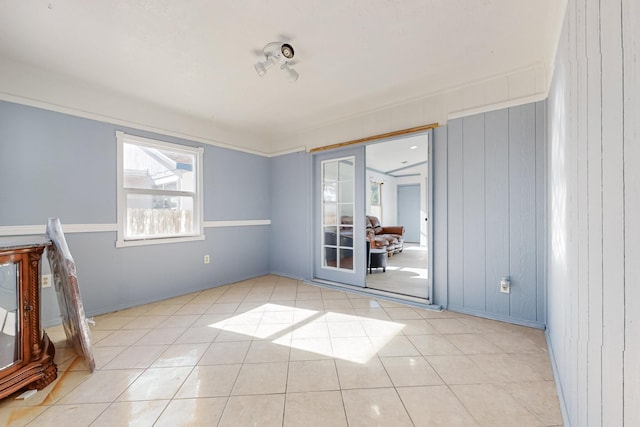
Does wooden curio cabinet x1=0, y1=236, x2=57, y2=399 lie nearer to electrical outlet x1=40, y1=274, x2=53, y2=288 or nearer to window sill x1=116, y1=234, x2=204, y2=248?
electrical outlet x1=40, y1=274, x2=53, y2=288

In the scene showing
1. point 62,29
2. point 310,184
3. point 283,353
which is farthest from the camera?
point 310,184

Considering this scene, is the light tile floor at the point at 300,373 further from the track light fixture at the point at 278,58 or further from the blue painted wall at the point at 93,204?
the track light fixture at the point at 278,58

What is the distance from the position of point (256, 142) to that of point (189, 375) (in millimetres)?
3387

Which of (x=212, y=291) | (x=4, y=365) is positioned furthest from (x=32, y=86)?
(x=212, y=291)

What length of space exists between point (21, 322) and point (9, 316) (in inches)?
2.8

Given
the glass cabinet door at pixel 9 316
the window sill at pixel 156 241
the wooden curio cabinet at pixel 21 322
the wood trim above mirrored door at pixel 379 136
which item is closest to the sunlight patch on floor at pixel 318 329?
the wooden curio cabinet at pixel 21 322

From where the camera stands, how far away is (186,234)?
11.4ft

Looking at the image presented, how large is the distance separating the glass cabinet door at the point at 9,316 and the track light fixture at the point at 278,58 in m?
2.09

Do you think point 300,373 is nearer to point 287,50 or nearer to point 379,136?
point 287,50

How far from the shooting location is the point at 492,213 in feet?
8.16

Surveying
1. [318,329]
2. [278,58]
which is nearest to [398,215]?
[318,329]

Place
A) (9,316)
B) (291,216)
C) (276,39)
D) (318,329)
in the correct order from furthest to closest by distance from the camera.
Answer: (291,216) → (318,329) → (276,39) → (9,316)

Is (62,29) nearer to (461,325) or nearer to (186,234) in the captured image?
(186,234)

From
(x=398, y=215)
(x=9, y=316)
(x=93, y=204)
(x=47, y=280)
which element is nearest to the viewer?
(x=9, y=316)
